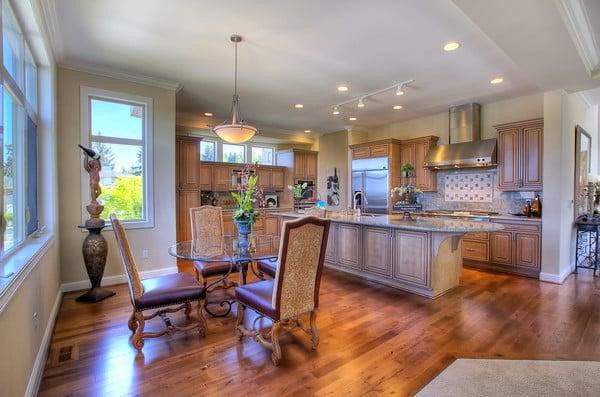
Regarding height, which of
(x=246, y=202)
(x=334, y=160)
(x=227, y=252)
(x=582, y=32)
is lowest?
(x=227, y=252)

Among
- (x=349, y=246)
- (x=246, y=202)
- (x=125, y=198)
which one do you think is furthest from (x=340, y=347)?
(x=125, y=198)

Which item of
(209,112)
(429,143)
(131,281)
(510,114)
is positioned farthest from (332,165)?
(131,281)

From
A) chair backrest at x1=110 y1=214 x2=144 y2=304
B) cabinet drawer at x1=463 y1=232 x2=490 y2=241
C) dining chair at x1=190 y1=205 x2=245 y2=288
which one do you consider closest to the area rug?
chair backrest at x1=110 y1=214 x2=144 y2=304

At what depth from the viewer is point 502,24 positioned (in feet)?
8.50

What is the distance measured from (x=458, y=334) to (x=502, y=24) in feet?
8.71

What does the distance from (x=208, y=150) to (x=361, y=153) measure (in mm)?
3594

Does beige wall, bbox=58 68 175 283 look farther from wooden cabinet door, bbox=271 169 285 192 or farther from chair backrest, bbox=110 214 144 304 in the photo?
wooden cabinet door, bbox=271 169 285 192

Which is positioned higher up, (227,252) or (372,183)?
(372,183)

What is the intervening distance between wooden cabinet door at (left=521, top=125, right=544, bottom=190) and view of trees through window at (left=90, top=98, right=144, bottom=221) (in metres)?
5.69

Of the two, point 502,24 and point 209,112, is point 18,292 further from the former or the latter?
point 209,112

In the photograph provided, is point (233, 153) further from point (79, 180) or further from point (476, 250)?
point (476, 250)

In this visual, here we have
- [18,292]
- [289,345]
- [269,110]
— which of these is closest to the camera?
[18,292]

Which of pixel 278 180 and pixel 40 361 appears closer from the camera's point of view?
pixel 40 361

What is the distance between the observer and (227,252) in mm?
2984
